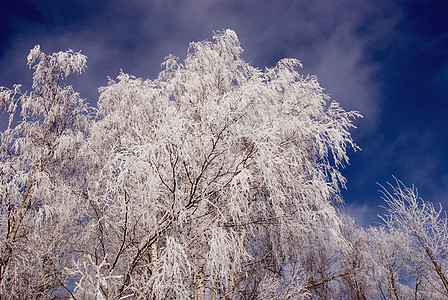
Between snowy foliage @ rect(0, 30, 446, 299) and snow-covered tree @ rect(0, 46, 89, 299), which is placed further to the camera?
snow-covered tree @ rect(0, 46, 89, 299)

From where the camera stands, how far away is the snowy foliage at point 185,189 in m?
3.46

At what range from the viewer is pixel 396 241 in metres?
8.69

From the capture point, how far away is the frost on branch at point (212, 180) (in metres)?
3.43

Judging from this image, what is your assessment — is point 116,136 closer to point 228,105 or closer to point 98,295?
point 228,105

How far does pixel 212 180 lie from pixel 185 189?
39 centimetres

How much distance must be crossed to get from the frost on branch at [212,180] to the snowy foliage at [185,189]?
30 mm

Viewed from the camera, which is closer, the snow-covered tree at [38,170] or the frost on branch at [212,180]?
the frost on branch at [212,180]

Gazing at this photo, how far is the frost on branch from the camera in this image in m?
3.43

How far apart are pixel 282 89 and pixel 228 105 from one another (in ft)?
9.81

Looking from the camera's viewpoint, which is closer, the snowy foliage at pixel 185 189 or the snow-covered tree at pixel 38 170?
the snowy foliage at pixel 185 189

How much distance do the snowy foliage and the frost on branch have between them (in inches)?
1.2

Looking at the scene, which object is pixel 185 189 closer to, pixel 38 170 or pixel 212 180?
pixel 212 180

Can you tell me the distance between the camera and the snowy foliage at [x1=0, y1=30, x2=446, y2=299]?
136 inches

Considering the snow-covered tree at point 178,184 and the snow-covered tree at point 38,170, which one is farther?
the snow-covered tree at point 38,170
